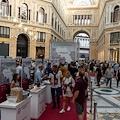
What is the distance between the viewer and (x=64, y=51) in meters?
16.1

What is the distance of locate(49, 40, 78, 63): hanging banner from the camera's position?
52.4ft

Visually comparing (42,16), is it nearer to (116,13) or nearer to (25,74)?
(116,13)

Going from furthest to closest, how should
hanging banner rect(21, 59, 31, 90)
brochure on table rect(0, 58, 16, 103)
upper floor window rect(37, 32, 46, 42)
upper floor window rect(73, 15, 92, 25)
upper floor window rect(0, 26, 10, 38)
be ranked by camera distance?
upper floor window rect(73, 15, 92, 25), upper floor window rect(37, 32, 46, 42), upper floor window rect(0, 26, 10, 38), hanging banner rect(21, 59, 31, 90), brochure on table rect(0, 58, 16, 103)

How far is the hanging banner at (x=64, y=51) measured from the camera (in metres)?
16.0

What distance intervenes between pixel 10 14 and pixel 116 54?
69.6ft

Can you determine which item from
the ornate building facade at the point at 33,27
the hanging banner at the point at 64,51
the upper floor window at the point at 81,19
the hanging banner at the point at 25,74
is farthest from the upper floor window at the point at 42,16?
the hanging banner at the point at 25,74

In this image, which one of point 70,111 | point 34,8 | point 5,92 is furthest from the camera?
point 34,8

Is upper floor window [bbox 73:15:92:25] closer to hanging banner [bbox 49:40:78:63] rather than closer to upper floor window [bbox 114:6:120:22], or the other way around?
upper floor window [bbox 114:6:120:22]

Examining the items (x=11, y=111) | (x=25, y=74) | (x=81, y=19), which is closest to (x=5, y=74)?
(x=25, y=74)

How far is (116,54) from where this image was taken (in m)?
29.3

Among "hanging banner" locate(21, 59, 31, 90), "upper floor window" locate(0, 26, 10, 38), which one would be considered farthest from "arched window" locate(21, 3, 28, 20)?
"hanging banner" locate(21, 59, 31, 90)

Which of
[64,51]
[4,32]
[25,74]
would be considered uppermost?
[4,32]

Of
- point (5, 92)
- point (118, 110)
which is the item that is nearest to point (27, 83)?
point (5, 92)

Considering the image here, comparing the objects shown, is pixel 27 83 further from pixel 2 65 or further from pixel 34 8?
pixel 34 8
